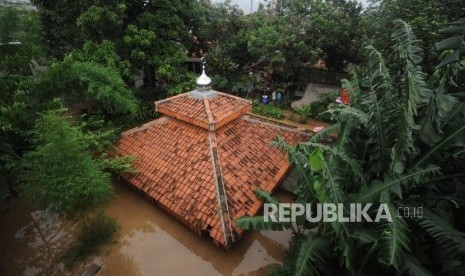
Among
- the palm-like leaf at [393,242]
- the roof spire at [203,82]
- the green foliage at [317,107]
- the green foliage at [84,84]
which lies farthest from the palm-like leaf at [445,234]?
the green foliage at [317,107]

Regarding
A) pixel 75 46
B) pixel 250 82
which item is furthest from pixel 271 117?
pixel 75 46

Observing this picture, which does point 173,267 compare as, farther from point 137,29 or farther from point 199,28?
point 199,28

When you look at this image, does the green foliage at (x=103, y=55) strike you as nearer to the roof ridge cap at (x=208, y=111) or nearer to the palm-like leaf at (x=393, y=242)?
the roof ridge cap at (x=208, y=111)

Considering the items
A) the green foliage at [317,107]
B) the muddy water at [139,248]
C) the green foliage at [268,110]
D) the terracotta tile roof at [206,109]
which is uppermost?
the terracotta tile roof at [206,109]

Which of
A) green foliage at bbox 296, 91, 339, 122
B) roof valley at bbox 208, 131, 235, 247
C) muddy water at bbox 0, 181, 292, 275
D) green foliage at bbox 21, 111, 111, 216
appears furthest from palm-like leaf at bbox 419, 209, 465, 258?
green foliage at bbox 296, 91, 339, 122

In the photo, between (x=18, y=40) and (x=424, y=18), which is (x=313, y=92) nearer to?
(x=424, y=18)
